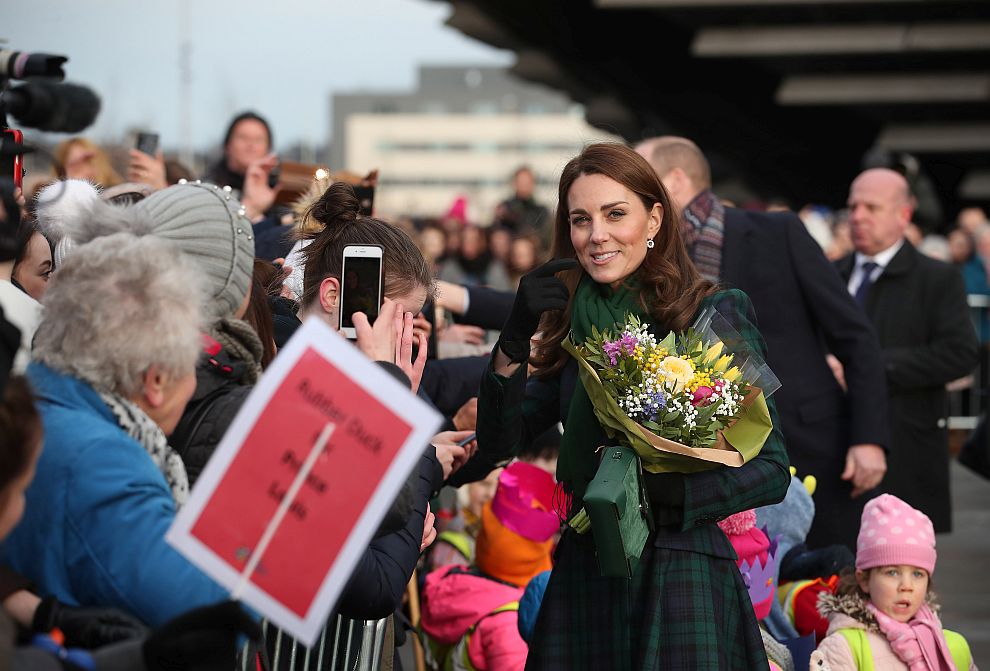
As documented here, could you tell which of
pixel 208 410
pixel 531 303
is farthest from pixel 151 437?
pixel 531 303

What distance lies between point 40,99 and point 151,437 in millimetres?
1995

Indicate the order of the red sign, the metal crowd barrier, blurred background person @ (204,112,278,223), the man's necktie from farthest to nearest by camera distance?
blurred background person @ (204,112,278,223)
the man's necktie
the metal crowd barrier
the red sign

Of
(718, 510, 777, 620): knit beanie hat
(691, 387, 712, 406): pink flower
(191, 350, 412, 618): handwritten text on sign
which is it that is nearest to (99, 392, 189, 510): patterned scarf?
(191, 350, 412, 618): handwritten text on sign

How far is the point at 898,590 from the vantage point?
509 cm

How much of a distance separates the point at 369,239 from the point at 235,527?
5.24 ft

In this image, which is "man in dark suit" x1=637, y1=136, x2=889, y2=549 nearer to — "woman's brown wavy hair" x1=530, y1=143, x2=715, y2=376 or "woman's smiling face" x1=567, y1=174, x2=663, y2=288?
"woman's brown wavy hair" x1=530, y1=143, x2=715, y2=376

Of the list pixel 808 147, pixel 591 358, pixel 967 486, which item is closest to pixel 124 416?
pixel 591 358

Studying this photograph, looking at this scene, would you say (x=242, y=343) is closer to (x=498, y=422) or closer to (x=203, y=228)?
(x=203, y=228)

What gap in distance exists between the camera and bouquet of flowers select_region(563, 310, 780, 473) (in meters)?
3.92

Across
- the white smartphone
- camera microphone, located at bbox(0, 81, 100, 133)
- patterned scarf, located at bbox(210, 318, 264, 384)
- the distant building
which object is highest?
camera microphone, located at bbox(0, 81, 100, 133)

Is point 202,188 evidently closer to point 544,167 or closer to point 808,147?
point 808,147

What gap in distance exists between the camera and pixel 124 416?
289cm

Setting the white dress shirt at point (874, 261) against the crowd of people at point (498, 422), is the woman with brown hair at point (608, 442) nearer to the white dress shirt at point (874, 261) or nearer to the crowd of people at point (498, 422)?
the crowd of people at point (498, 422)

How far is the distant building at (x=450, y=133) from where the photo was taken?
14175 cm
